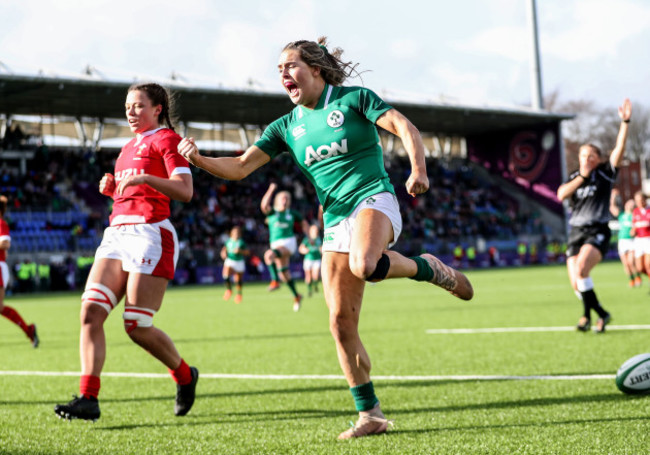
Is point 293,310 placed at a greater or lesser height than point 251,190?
lesser

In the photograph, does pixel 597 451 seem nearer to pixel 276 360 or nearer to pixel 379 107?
pixel 379 107

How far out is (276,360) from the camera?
770 centimetres

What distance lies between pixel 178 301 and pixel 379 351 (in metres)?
12.9

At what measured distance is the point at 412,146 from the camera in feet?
12.8

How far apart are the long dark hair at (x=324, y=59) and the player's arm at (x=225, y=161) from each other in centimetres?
59

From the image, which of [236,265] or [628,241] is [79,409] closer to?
[236,265]

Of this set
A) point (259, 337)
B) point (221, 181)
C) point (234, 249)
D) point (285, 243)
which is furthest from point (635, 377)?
point (221, 181)

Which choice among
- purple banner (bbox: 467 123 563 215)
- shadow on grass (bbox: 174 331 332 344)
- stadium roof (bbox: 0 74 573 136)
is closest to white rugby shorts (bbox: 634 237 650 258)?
shadow on grass (bbox: 174 331 332 344)

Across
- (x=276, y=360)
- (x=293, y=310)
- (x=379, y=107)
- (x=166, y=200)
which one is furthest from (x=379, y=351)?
(x=293, y=310)

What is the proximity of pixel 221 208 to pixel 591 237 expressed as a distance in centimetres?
3058

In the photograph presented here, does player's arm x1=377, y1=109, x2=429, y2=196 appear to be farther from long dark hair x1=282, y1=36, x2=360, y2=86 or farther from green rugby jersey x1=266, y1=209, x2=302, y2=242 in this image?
green rugby jersey x1=266, y1=209, x2=302, y2=242

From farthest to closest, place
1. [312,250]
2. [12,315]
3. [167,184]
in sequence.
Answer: [312,250]
[12,315]
[167,184]

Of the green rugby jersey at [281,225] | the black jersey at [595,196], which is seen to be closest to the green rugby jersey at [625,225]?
the green rugby jersey at [281,225]

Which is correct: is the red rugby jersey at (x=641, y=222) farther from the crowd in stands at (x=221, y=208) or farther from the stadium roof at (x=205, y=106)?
the crowd in stands at (x=221, y=208)
